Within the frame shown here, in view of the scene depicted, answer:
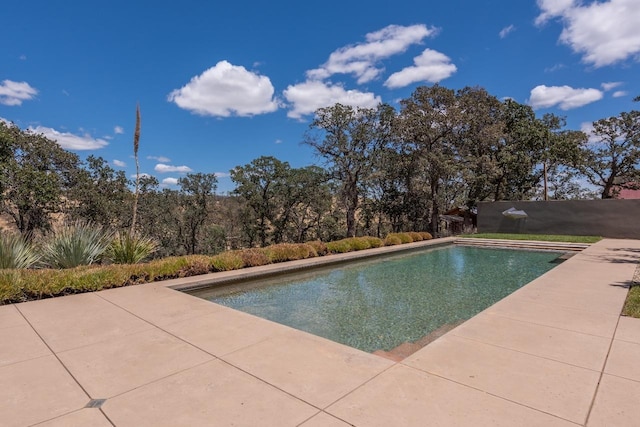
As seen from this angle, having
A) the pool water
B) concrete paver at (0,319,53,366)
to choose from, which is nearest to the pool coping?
the pool water

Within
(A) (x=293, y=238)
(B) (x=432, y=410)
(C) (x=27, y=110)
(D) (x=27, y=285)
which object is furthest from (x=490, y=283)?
(C) (x=27, y=110)

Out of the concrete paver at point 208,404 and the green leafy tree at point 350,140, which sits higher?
the green leafy tree at point 350,140

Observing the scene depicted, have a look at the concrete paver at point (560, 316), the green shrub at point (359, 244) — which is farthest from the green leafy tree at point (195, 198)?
the concrete paver at point (560, 316)

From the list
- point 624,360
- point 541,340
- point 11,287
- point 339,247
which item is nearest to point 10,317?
point 11,287

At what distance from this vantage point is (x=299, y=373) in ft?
8.84

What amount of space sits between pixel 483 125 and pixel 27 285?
869 inches

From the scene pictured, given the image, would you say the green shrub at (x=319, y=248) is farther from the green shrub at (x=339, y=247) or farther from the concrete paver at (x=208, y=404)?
the concrete paver at (x=208, y=404)

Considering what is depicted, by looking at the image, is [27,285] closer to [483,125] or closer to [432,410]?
[432,410]

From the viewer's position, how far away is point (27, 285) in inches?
198

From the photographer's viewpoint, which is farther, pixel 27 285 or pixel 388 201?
pixel 388 201

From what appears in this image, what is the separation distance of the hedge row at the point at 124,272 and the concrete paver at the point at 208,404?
13.0 ft

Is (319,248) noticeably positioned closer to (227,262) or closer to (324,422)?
(227,262)

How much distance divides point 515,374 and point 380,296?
3861 mm

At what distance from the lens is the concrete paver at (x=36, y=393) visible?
2170mm
